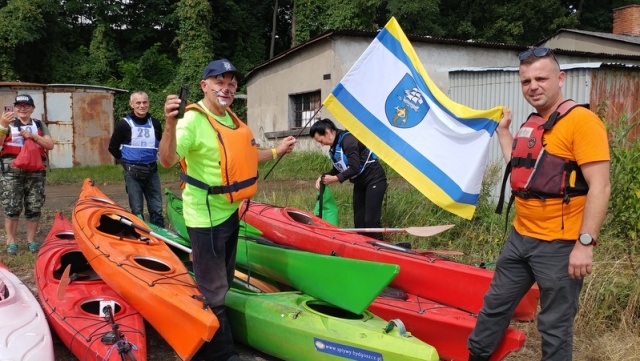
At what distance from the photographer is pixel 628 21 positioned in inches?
768

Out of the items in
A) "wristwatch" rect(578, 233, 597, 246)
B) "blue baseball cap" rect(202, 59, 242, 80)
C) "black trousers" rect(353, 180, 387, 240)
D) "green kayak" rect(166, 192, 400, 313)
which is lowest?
"green kayak" rect(166, 192, 400, 313)

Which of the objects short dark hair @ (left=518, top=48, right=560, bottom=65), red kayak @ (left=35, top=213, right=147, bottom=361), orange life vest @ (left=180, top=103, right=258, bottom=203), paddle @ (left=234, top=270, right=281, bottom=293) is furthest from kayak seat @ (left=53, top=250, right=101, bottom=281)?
→ short dark hair @ (left=518, top=48, right=560, bottom=65)

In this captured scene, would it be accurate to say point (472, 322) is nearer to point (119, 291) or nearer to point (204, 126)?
point (204, 126)

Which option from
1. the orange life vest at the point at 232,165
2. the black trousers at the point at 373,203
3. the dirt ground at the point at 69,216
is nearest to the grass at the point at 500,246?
the dirt ground at the point at 69,216

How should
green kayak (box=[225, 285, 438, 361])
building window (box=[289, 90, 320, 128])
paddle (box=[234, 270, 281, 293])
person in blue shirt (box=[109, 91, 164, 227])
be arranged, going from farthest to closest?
1. building window (box=[289, 90, 320, 128])
2. person in blue shirt (box=[109, 91, 164, 227])
3. paddle (box=[234, 270, 281, 293])
4. green kayak (box=[225, 285, 438, 361])

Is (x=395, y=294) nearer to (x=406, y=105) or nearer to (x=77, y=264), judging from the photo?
(x=406, y=105)

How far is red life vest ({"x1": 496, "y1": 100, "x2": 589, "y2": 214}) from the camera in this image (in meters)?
2.45

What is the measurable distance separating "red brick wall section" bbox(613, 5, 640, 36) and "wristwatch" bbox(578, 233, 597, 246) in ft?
68.3

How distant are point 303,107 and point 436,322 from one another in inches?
461

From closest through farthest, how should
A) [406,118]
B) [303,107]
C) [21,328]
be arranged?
[21,328]
[406,118]
[303,107]

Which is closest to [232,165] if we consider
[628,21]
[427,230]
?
[427,230]

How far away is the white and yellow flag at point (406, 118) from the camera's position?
4512 mm

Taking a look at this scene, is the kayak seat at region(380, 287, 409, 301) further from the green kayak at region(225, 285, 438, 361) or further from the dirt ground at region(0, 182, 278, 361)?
the dirt ground at region(0, 182, 278, 361)

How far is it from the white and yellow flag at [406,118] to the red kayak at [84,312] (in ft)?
7.78
